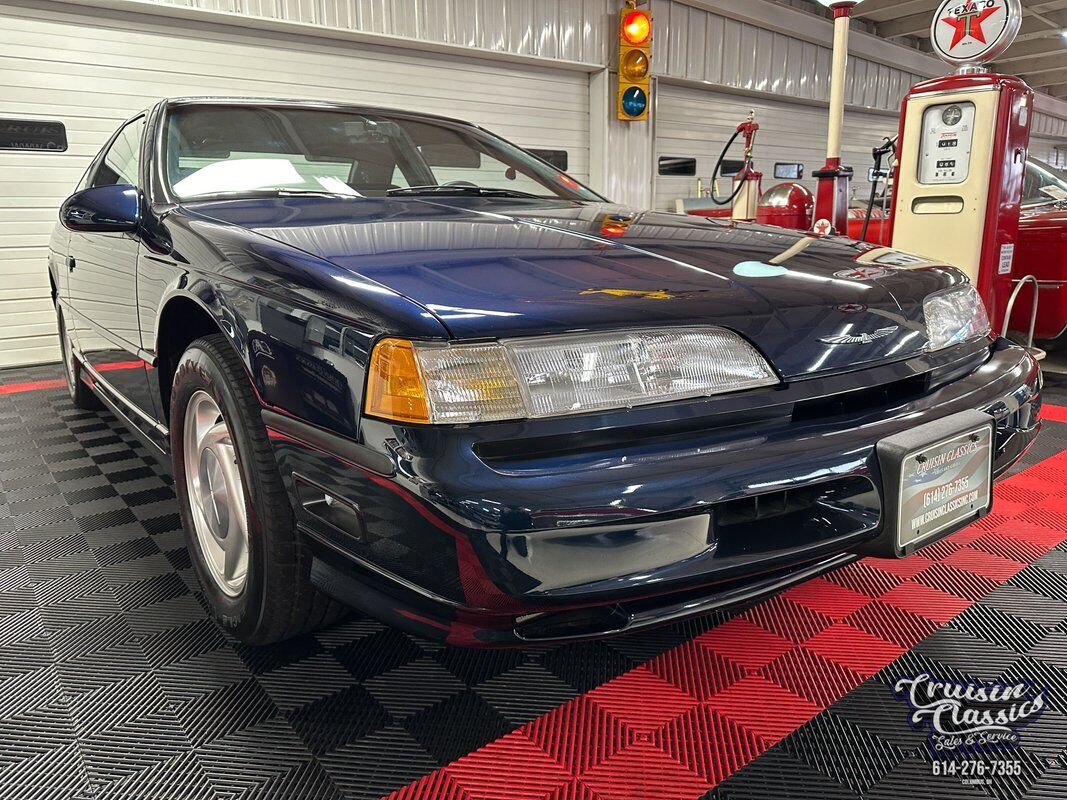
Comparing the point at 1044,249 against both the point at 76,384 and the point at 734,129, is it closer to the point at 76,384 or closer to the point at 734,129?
the point at 76,384

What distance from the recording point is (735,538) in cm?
101

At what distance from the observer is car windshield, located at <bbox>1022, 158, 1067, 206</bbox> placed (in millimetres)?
4035

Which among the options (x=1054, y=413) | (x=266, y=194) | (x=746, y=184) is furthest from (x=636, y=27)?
(x=266, y=194)

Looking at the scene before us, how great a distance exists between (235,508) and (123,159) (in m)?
1.46

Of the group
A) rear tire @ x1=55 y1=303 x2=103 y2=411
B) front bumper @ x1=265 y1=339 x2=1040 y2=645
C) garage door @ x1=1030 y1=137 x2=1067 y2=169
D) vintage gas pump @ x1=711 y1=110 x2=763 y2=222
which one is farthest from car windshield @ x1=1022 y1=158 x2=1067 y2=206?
garage door @ x1=1030 y1=137 x2=1067 y2=169

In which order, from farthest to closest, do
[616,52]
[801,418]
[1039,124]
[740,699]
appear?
[1039,124]
[616,52]
[740,699]
[801,418]

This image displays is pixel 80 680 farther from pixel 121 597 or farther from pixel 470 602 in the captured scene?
pixel 470 602

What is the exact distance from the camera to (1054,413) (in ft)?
10.3

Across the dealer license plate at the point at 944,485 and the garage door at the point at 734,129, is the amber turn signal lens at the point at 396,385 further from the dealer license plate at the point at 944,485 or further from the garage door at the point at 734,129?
the garage door at the point at 734,129

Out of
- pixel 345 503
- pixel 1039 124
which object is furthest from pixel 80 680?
pixel 1039 124

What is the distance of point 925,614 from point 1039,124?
20.1 meters

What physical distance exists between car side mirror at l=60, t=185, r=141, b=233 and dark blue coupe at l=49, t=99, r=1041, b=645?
106mm

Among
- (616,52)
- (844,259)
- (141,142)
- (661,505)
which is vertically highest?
(616,52)

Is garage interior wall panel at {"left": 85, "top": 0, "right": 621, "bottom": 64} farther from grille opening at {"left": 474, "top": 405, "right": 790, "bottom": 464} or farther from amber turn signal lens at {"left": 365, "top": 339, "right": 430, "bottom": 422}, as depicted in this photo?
grille opening at {"left": 474, "top": 405, "right": 790, "bottom": 464}
